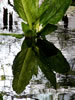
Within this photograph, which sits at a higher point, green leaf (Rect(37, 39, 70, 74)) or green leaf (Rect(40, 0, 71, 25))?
green leaf (Rect(40, 0, 71, 25))

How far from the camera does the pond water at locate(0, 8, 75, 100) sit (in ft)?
2.97

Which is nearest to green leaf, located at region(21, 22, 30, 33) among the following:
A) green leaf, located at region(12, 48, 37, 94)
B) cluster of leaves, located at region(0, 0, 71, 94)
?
cluster of leaves, located at region(0, 0, 71, 94)

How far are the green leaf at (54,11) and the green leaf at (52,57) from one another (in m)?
0.12

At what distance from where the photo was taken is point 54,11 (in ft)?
2.72

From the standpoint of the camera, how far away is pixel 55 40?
36.9 inches

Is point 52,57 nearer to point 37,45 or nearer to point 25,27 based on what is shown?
point 37,45

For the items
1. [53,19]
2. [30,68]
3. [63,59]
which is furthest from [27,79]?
[53,19]

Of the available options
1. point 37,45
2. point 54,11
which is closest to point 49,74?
point 37,45

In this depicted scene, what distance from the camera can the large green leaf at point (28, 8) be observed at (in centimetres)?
81

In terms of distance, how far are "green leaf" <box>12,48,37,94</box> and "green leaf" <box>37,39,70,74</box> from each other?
58mm

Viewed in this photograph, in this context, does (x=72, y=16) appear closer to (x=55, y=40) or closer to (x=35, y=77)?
(x=55, y=40)

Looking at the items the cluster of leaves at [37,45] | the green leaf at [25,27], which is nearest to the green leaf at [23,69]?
the cluster of leaves at [37,45]

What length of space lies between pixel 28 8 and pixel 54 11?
0.42 feet

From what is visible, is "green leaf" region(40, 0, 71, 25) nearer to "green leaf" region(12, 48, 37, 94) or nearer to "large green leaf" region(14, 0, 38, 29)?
"large green leaf" region(14, 0, 38, 29)
